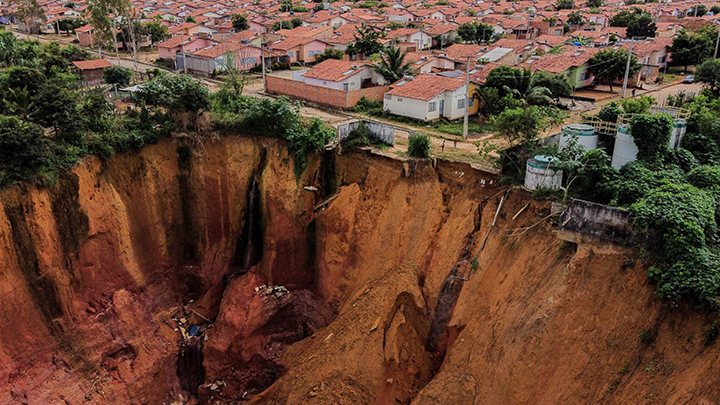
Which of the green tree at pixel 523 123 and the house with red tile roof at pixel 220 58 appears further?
the house with red tile roof at pixel 220 58

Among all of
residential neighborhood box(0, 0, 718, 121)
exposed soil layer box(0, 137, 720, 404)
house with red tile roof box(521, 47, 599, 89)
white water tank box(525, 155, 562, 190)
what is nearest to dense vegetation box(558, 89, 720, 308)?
white water tank box(525, 155, 562, 190)

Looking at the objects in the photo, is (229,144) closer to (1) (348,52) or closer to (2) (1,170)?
(2) (1,170)

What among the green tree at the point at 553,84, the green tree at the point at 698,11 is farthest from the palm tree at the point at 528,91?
the green tree at the point at 698,11

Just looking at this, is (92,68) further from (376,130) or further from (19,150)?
Result: (376,130)

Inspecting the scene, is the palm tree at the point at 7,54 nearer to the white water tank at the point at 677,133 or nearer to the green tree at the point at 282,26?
the green tree at the point at 282,26

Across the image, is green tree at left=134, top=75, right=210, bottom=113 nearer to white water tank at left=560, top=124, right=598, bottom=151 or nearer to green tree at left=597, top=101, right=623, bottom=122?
white water tank at left=560, top=124, right=598, bottom=151

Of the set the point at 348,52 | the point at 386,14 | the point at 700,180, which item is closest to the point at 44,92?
the point at 700,180
